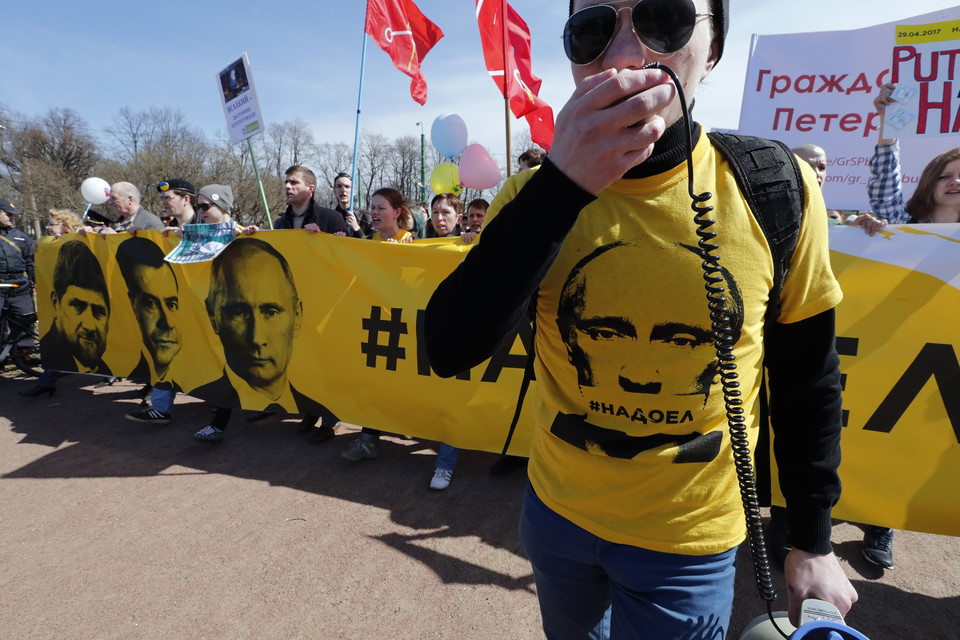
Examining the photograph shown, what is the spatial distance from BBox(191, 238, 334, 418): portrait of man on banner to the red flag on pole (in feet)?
12.1

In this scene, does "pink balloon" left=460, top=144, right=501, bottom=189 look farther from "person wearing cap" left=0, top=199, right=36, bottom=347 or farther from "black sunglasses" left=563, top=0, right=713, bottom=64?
"black sunglasses" left=563, top=0, right=713, bottom=64

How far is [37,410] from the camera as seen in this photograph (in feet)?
17.7

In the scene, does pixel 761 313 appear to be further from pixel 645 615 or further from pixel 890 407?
pixel 890 407

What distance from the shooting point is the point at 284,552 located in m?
2.92

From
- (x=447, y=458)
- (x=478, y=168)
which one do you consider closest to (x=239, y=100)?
(x=478, y=168)

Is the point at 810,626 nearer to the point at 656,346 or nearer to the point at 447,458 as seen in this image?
the point at 656,346

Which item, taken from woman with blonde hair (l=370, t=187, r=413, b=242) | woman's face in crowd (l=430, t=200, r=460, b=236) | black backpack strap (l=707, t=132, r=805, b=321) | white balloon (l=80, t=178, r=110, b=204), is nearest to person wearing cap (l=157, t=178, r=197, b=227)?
woman with blonde hair (l=370, t=187, r=413, b=242)

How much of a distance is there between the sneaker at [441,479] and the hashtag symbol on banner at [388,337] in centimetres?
85

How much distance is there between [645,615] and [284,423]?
14.9 feet

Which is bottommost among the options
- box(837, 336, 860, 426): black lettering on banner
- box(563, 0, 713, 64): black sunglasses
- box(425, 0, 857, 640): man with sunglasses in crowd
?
box(837, 336, 860, 426): black lettering on banner

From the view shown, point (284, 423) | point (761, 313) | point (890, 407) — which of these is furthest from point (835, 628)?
point (284, 423)

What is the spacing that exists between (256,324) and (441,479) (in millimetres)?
2120

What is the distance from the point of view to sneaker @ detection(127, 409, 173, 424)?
15.6ft

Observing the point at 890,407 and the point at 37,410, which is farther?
the point at 37,410
